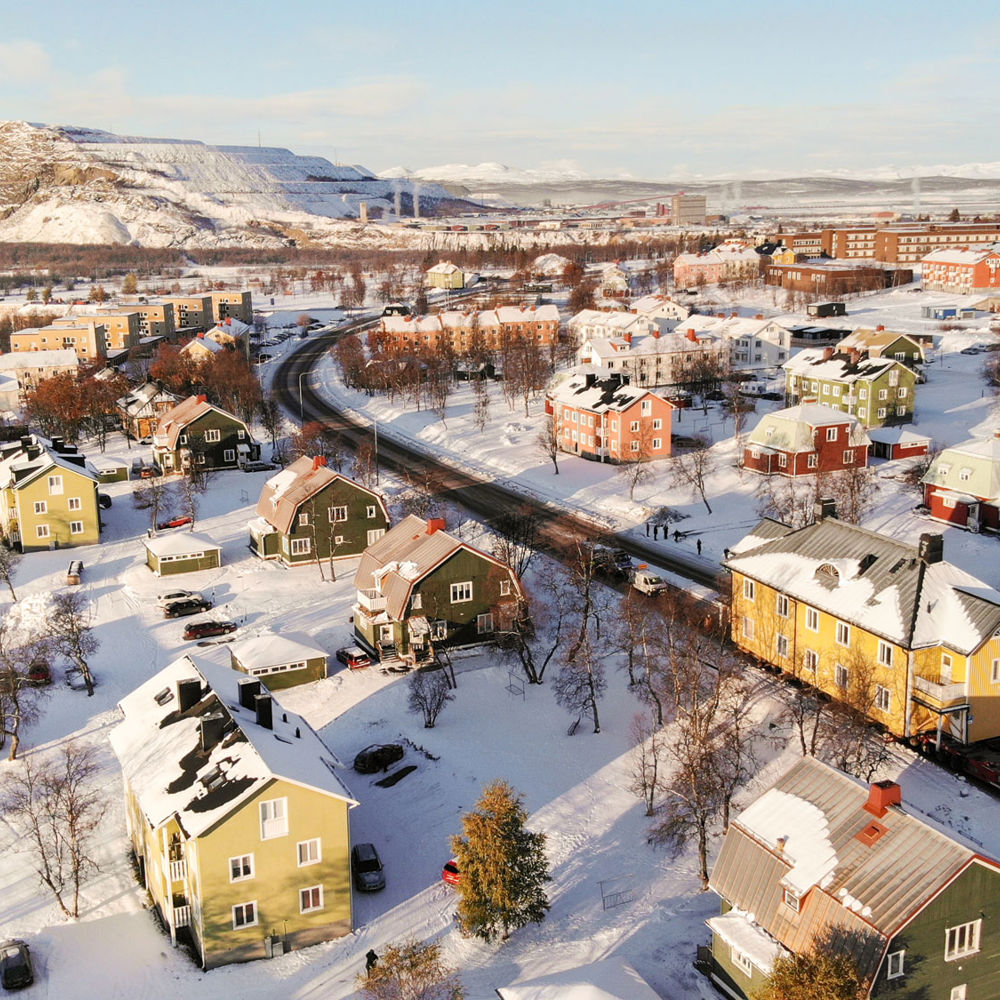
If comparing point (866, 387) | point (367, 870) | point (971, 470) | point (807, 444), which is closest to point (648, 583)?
point (971, 470)

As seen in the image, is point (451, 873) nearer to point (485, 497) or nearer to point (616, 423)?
point (485, 497)

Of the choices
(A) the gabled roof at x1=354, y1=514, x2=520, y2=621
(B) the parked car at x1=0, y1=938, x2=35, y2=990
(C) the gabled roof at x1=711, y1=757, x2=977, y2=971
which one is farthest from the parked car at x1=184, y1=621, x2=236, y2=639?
(C) the gabled roof at x1=711, y1=757, x2=977, y2=971

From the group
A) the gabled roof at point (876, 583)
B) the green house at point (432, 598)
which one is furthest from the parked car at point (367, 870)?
the gabled roof at point (876, 583)

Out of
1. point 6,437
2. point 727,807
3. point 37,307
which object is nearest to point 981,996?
point 727,807

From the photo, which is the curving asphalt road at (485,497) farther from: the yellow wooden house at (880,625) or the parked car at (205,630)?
the parked car at (205,630)

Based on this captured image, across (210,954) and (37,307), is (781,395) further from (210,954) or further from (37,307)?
(37,307)

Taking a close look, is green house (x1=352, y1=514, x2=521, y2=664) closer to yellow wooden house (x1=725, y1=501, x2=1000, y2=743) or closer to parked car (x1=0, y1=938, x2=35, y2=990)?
yellow wooden house (x1=725, y1=501, x2=1000, y2=743)

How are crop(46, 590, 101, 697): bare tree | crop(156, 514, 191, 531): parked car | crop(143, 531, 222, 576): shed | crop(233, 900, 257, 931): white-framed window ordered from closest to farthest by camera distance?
crop(233, 900, 257, 931): white-framed window < crop(46, 590, 101, 697): bare tree < crop(143, 531, 222, 576): shed < crop(156, 514, 191, 531): parked car
